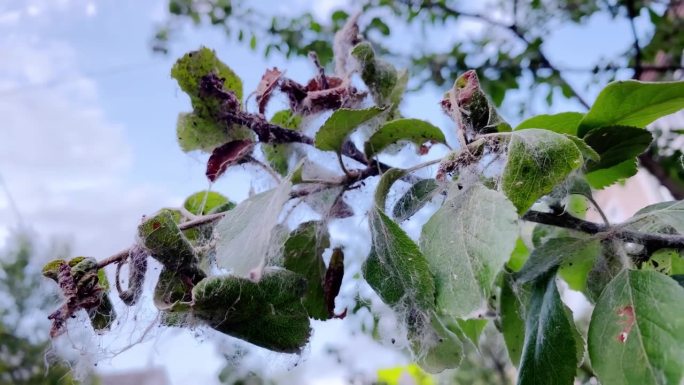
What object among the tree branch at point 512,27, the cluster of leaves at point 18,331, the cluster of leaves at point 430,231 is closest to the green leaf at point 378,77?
the cluster of leaves at point 430,231

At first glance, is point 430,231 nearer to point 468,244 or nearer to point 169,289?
point 468,244

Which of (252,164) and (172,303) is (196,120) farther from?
(172,303)

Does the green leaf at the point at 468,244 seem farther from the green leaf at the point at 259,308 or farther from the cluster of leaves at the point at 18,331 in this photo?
the cluster of leaves at the point at 18,331

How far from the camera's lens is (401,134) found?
0.40 m

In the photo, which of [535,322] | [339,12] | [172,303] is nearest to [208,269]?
[172,303]

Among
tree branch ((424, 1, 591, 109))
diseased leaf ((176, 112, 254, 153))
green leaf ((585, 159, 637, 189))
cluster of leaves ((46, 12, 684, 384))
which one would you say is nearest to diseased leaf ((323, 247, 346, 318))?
cluster of leaves ((46, 12, 684, 384))

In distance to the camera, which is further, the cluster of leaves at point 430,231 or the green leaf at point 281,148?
the green leaf at point 281,148

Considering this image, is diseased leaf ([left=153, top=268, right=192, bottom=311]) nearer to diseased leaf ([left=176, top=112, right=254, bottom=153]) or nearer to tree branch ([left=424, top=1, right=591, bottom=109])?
Result: diseased leaf ([left=176, top=112, right=254, bottom=153])

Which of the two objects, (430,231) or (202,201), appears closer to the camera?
(430,231)

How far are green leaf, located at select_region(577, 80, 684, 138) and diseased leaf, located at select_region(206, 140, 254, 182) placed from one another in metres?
0.23

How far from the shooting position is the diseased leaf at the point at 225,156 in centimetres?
40

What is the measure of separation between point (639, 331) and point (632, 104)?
0.53 ft

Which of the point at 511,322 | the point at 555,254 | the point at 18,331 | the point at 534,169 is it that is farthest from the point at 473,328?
the point at 18,331

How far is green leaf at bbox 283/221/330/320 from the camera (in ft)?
1.35
